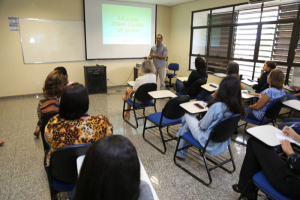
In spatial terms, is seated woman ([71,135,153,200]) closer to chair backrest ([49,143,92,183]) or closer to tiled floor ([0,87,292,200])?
chair backrest ([49,143,92,183])

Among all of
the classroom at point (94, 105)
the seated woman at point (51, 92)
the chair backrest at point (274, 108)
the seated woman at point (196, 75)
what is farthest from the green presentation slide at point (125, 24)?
the chair backrest at point (274, 108)

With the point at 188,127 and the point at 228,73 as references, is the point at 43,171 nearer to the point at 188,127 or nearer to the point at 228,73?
the point at 188,127

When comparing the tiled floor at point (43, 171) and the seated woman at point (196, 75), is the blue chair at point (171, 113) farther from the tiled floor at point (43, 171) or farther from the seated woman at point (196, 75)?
the seated woman at point (196, 75)

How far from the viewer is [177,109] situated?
2.60m

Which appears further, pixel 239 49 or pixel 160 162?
pixel 239 49

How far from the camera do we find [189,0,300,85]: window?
4.13 metres

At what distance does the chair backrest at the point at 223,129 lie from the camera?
1.92 m

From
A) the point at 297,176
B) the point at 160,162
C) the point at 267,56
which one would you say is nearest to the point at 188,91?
the point at 160,162

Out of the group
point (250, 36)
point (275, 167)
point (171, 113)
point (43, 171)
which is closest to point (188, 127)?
point (171, 113)

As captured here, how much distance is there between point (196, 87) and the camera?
386cm

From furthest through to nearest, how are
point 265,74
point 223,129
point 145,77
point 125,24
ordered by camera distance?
1. point 125,24
2. point 265,74
3. point 145,77
4. point 223,129

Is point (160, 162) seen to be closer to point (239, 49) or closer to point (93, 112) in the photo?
point (93, 112)

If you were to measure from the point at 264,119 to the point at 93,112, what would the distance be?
10.5 ft

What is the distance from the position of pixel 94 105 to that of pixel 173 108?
2700 mm
